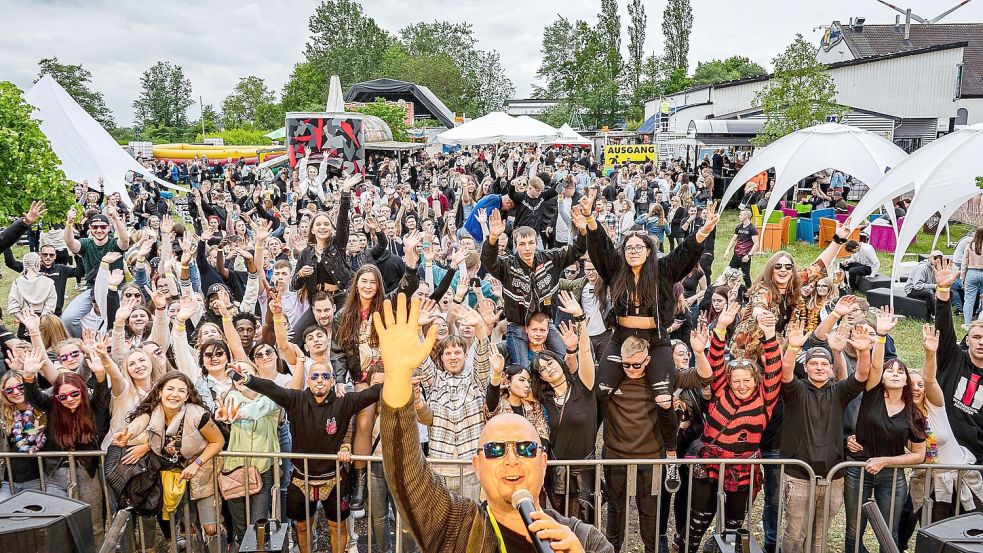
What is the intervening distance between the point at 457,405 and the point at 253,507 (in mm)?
1462

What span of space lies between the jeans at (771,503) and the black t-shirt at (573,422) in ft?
3.81

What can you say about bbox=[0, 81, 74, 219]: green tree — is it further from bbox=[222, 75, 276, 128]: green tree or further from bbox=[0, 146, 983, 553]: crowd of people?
bbox=[222, 75, 276, 128]: green tree

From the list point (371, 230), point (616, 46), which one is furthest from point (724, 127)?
point (616, 46)

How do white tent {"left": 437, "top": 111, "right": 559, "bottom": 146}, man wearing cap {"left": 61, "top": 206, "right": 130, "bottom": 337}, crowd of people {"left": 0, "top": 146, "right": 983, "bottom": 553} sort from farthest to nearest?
white tent {"left": 437, "top": 111, "right": 559, "bottom": 146}, man wearing cap {"left": 61, "top": 206, "right": 130, "bottom": 337}, crowd of people {"left": 0, "top": 146, "right": 983, "bottom": 553}

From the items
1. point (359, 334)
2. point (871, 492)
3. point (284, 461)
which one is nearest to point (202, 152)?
point (359, 334)

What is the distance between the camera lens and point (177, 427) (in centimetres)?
418

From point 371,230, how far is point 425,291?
2.39 meters

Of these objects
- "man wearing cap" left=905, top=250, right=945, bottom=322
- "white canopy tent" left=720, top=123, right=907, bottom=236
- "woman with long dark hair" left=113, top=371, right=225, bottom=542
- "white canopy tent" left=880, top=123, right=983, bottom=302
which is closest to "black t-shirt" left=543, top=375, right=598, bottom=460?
"woman with long dark hair" left=113, top=371, right=225, bottom=542

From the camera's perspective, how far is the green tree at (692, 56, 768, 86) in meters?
66.2

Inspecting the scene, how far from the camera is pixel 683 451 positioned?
16.0ft

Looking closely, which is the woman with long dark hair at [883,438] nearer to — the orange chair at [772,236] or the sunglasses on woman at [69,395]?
the sunglasses on woman at [69,395]

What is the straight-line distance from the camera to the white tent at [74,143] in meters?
14.9

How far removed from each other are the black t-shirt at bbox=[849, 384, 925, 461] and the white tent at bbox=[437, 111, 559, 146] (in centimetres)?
1373

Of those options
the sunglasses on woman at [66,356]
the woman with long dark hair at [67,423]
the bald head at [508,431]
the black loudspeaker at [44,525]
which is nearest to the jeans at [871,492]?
the bald head at [508,431]
